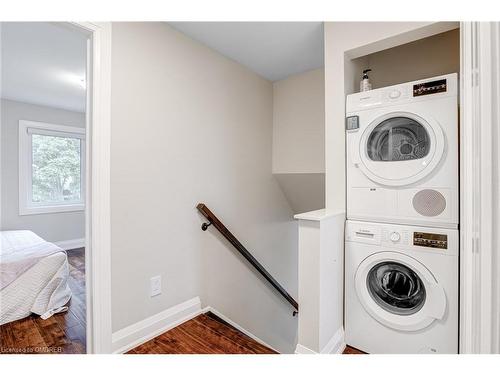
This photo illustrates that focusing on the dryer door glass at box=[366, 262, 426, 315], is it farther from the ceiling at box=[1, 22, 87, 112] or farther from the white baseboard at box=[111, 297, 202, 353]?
the ceiling at box=[1, 22, 87, 112]

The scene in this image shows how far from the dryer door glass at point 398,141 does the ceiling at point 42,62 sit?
1841mm

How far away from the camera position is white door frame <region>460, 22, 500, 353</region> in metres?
0.70

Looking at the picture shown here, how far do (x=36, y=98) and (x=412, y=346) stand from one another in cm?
488

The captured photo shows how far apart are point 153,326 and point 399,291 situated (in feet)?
5.16

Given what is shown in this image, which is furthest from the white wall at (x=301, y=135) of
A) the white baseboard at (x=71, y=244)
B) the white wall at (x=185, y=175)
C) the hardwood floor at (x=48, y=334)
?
the white baseboard at (x=71, y=244)

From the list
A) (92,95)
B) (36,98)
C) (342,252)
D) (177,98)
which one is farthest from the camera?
(36,98)

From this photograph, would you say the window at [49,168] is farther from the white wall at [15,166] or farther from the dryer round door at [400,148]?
the dryer round door at [400,148]

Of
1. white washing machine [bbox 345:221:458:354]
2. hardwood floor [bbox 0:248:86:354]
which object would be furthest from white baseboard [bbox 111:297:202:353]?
white washing machine [bbox 345:221:458:354]

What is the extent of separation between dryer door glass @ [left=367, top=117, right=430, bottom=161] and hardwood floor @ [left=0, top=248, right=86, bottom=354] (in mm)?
2254

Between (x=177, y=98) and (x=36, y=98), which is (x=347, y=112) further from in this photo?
(x=36, y=98)

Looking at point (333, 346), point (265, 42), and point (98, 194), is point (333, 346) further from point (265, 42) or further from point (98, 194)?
point (265, 42)

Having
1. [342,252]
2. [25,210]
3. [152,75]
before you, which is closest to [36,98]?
[25,210]

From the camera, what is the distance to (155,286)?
1.67 m

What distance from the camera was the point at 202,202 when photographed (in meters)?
2.00
